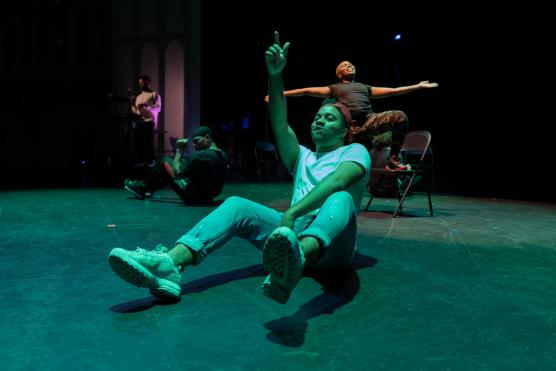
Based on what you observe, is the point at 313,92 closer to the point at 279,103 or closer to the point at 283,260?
the point at 279,103

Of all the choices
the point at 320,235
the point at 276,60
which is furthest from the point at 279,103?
the point at 320,235

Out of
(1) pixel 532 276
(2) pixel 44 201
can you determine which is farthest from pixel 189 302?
(2) pixel 44 201

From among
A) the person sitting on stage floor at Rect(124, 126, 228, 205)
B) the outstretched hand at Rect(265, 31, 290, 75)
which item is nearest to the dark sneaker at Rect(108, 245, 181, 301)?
Answer: the outstretched hand at Rect(265, 31, 290, 75)

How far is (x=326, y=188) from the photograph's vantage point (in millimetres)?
1881

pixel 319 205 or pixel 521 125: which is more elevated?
pixel 521 125

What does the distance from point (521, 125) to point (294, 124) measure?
Result: 16.2 feet

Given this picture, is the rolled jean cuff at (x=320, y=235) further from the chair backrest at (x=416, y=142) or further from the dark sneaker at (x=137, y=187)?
the dark sneaker at (x=137, y=187)

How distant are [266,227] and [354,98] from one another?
9.89 ft

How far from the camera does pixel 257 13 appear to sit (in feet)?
33.5

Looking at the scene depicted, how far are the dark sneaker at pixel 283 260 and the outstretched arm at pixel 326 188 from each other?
299mm

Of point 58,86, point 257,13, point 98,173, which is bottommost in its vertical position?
point 98,173

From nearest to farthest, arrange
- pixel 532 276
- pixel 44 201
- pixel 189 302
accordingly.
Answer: pixel 189 302 < pixel 532 276 < pixel 44 201

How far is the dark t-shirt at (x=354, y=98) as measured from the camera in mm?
4766

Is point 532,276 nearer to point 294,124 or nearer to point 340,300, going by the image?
point 340,300
